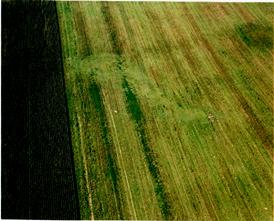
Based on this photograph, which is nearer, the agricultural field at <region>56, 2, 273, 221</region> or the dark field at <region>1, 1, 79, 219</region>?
the dark field at <region>1, 1, 79, 219</region>

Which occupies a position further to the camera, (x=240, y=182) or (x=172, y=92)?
(x=172, y=92)

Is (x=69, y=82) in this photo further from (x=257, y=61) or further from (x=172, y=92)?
(x=257, y=61)

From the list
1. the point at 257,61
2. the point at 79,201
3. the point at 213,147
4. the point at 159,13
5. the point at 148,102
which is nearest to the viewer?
the point at 79,201

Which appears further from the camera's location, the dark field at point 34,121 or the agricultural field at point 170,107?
the agricultural field at point 170,107

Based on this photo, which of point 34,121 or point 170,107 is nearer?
point 34,121

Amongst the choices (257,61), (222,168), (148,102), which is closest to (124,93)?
(148,102)

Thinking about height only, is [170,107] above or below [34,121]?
below

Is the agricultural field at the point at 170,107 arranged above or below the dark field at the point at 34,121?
below

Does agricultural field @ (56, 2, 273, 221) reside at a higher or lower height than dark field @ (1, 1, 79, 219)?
lower
